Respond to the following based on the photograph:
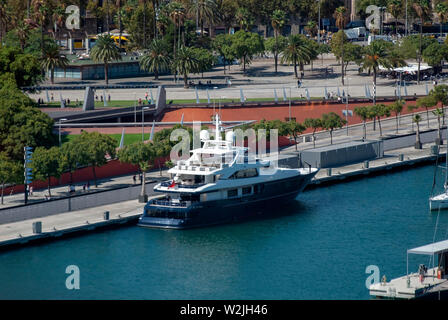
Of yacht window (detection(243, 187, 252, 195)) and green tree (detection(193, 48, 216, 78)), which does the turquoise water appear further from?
green tree (detection(193, 48, 216, 78))

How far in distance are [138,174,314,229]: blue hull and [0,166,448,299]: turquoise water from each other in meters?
0.77

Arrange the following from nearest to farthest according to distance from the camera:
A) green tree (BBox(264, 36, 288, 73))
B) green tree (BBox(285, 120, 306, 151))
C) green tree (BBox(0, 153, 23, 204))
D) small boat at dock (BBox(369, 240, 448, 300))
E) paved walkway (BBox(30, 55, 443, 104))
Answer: small boat at dock (BBox(369, 240, 448, 300))
green tree (BBox(0, 153, 23, 204))
green tree (BBox(285, 120, 306, 151))
paved walkway (BBox(30, 55, 443, 104))
green tree (BBox(264, 36, 288, 73))

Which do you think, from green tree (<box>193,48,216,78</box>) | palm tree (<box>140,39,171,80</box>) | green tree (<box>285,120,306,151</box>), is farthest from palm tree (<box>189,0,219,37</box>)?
green tree (<box>285,120,306,151</box>)

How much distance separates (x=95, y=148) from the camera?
97.5m

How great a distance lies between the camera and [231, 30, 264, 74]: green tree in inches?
6865

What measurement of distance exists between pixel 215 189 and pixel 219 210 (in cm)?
212

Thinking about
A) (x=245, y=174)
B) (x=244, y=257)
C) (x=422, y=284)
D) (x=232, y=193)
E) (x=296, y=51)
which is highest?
(x=296, y=51)

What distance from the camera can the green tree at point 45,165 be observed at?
92.9 metres

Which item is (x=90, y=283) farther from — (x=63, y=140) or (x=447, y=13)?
(x=447, y=13)

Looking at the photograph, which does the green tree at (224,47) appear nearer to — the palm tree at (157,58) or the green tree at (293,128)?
the palm tree at (157,58)

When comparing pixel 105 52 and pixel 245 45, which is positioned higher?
pixel 245 45

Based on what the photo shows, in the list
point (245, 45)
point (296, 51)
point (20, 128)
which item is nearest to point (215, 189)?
point (20, 128)
